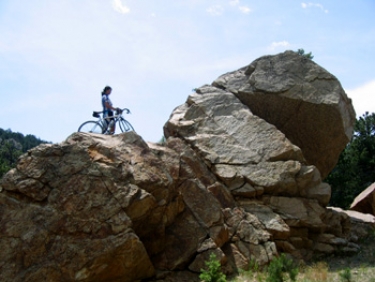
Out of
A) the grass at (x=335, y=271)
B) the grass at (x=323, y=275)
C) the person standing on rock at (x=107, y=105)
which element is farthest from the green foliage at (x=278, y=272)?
the person standing on rock at (x=107, y=105)

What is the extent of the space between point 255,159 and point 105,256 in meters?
6.38

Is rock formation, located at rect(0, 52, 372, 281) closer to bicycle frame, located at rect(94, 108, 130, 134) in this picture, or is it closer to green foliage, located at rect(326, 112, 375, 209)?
bicycle frame, located at rect(94, 108, 130, 134)

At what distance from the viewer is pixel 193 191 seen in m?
12.3

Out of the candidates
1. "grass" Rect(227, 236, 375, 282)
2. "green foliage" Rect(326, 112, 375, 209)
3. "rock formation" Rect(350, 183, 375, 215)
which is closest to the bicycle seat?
"grass" Rect(227, 236, 375, 282)

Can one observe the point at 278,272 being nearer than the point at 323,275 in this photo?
Yes

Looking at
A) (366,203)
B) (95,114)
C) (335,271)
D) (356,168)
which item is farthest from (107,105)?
(356,168)

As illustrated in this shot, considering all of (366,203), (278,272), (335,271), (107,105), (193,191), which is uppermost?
(107,105)

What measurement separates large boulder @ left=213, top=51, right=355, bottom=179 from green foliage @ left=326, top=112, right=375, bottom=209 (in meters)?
9.85

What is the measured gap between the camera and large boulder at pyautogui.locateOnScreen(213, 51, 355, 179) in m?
14.9

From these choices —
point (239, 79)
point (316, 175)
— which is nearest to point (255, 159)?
point (316, 175)

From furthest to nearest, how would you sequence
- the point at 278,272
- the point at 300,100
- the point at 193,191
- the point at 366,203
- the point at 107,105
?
1. the point at 366,203
2. the point at 300,100
3. the point at 107,105
4. the point at 193,191
5. the point at 278,272

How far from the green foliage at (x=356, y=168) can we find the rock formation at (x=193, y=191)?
966 cm

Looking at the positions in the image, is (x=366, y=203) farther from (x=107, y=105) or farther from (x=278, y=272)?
(x=107, y=105)

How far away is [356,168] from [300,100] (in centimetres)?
1535
